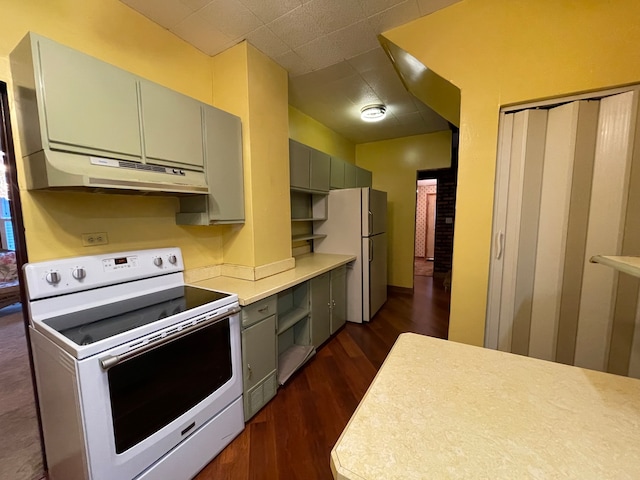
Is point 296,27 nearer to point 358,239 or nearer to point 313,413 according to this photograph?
point 358,239

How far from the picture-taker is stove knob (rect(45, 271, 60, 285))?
1.25 m

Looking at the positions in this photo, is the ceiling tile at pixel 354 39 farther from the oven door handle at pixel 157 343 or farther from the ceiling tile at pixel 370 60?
the oven door handle at pixel 157 343

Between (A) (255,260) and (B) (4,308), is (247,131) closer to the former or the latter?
(A) (255,260)

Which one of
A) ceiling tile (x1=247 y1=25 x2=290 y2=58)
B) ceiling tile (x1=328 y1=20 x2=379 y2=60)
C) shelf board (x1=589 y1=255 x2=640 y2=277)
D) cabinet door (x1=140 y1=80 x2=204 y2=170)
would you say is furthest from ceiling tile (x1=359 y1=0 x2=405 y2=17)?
shelf board (x1=589 y1=255 x2=640 y2=277)

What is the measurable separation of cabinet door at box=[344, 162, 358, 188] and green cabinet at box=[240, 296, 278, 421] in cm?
225

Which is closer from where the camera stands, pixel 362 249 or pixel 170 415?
pixel 170 415

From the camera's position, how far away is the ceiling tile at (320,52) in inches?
77.6

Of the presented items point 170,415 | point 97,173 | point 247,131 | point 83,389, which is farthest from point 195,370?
point 247,131

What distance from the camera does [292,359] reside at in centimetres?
229

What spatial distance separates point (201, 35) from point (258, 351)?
7.28ft

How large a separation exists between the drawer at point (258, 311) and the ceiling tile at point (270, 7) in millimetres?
1839

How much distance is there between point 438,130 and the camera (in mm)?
4039

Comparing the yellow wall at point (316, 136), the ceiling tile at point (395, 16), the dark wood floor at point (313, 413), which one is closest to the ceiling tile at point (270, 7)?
the ceiling tile at point (395, 16)

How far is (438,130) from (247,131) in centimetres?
325
